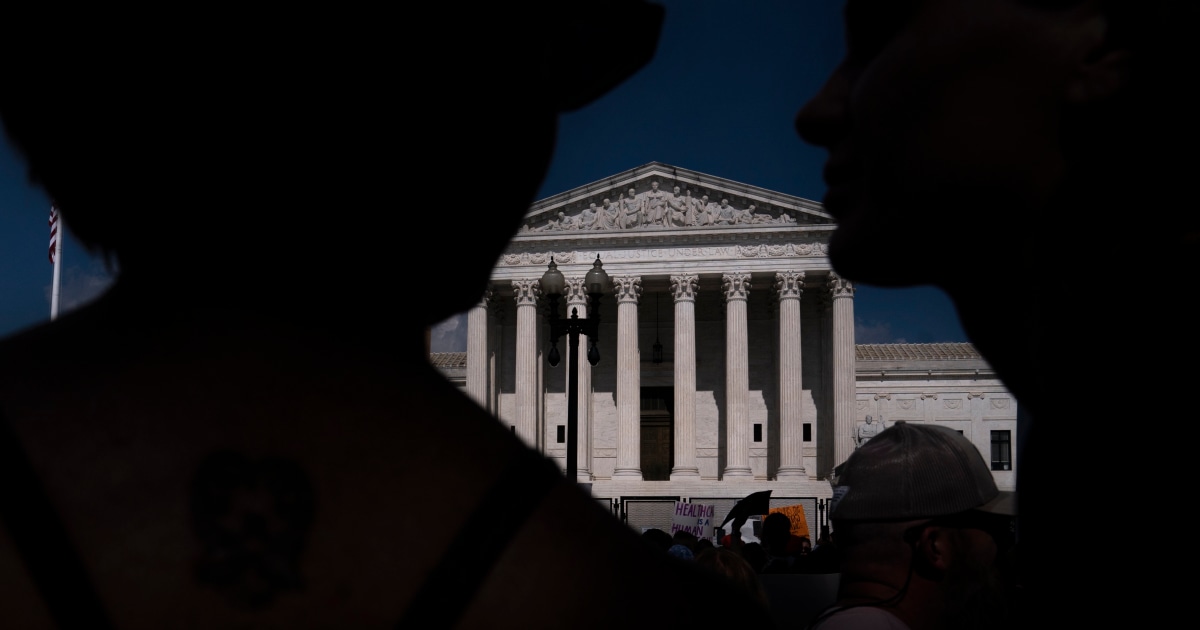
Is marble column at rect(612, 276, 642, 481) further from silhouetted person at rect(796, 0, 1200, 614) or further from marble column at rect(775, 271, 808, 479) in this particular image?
silhouetted person at rect(796, 0, 1200, 614)

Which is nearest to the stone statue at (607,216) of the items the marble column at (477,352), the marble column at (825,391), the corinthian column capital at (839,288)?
the marble column at (477,352)

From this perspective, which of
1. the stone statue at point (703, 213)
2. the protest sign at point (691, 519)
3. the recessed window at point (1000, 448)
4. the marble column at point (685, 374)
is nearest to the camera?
the protest sign at point (691, 519)

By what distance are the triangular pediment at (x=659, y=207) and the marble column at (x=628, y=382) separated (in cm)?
243

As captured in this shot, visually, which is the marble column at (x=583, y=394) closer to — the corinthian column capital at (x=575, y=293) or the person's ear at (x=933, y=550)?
the corinthian column capital at (x=575, y=293)

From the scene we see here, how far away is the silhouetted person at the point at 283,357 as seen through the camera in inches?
33.3

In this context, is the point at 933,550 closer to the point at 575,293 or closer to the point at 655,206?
the point at 575,293

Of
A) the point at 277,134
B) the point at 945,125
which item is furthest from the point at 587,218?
the point at 277,134

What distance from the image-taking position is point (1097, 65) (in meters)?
1.09

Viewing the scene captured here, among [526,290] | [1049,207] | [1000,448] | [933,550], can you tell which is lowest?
[1000,448]

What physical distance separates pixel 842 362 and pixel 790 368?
6.85 ft

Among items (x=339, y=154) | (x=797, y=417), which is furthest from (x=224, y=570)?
(x=797, y=417)

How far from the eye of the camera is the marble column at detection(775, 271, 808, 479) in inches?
1570

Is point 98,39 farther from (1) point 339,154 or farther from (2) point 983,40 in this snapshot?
(2) point 983,40

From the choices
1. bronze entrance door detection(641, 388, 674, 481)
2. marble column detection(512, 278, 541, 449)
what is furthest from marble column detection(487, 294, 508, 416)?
Result: bronze entrance door detection(641, 388, 674, 481)
